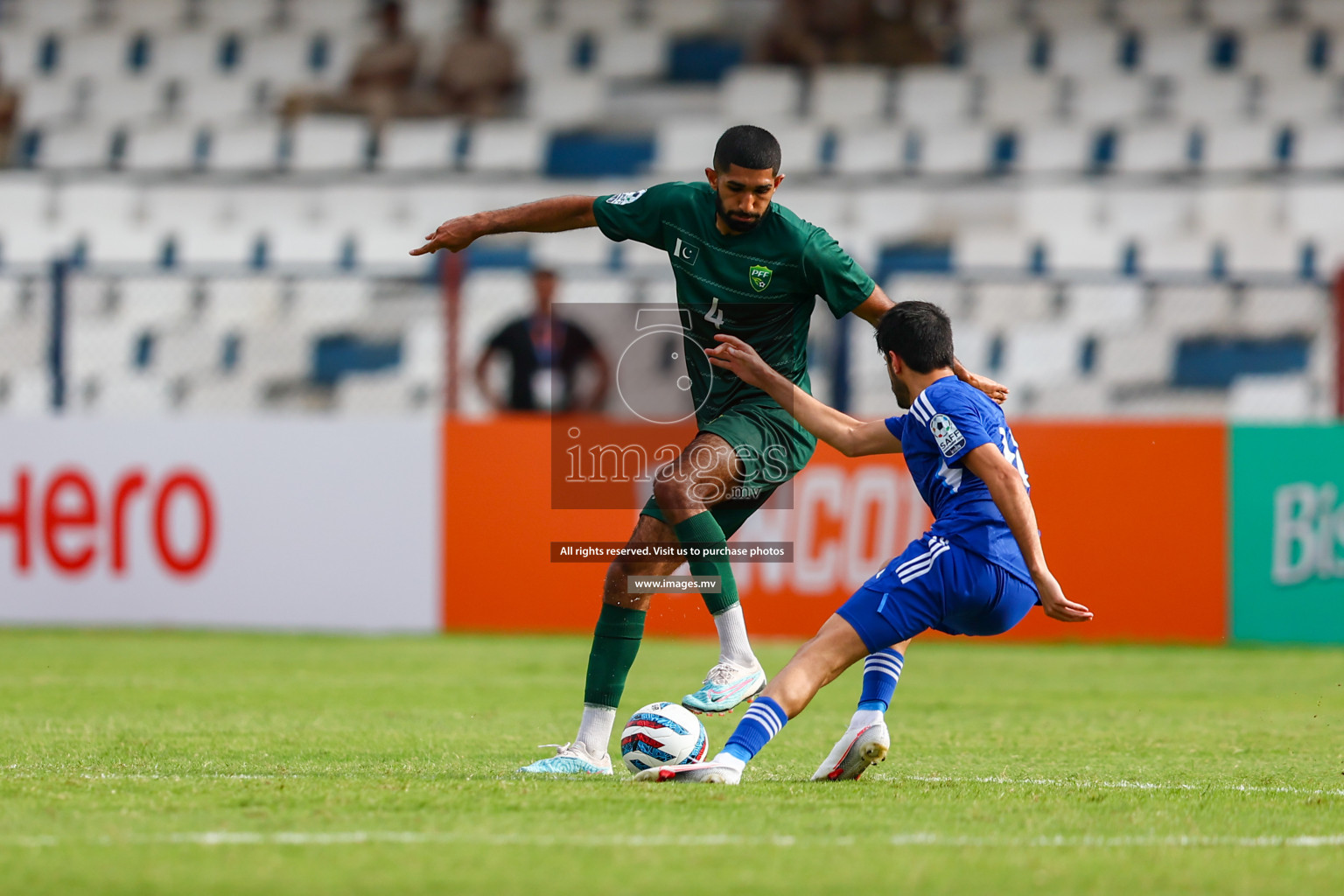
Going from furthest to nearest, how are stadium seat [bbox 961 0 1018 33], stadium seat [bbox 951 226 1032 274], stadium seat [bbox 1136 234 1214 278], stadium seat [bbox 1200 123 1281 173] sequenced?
stadium seat [bbox 961 0 1018 33]
stadium seat [bbox 1200 123 1281 173]
stadium seat [bbox 951 226 1032 274]
stadium seat [bbox 1136 234 1214 278]

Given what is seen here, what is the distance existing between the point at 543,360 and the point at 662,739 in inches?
232

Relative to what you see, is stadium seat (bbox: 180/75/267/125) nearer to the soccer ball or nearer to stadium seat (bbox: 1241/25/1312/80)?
stadium seat (bbox: 1241/25/1312/80)

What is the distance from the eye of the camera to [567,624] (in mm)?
10641

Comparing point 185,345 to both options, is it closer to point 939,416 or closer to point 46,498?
point 46,498

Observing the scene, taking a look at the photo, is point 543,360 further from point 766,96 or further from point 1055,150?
point 1055,150

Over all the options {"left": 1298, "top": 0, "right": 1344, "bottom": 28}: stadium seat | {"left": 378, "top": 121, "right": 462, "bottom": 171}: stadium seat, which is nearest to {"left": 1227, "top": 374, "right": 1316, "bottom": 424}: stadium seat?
{"left": 1298, "top": 0, "right": 1344, "bottom": 28}: stadium seat

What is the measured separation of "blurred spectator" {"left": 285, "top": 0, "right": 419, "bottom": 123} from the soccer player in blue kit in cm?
1236

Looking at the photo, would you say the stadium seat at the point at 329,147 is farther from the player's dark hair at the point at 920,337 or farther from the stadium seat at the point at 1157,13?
the player's dark hair at the point at 920,337

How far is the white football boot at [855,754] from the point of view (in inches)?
205

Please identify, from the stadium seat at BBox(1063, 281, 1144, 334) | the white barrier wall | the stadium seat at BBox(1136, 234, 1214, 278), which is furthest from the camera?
the stadium seat at BBox(1136, 234, 1214, 278)

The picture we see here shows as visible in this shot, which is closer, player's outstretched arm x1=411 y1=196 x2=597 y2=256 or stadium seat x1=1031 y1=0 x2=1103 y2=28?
player's outstretched arm x1=411 y1=196 x2=597 y2=256

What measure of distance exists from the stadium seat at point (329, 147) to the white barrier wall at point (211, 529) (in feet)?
20.5

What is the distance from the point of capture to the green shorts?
546 cm

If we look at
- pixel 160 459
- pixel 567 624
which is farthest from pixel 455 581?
pixel 160 459
